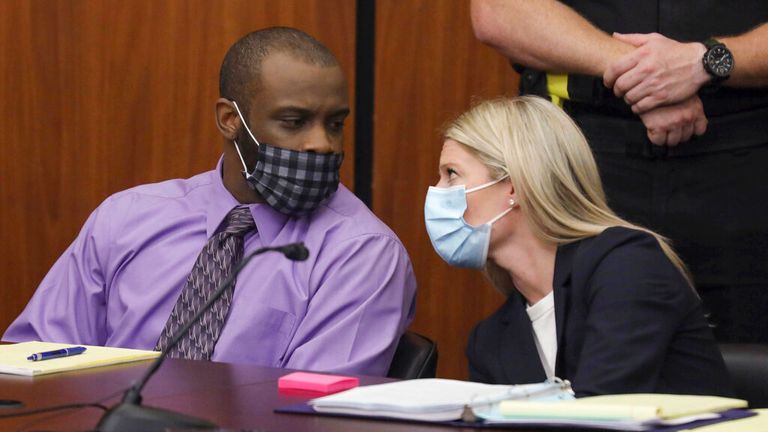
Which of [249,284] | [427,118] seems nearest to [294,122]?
[249,284]

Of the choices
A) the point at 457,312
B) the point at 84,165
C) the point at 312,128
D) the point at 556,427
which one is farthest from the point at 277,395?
the point at 84,165

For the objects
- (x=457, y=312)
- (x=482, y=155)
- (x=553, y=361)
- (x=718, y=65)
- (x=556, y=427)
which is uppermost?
(x=718, y=65)

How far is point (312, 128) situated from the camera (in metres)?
2.71

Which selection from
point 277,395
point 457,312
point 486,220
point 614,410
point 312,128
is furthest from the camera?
point 457,312

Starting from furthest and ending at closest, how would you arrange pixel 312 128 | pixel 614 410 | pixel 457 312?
pixel 457 312
pixel 312 128
pixel 614 410

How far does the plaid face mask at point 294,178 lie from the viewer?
2.66 meters

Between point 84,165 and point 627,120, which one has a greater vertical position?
point 627,120

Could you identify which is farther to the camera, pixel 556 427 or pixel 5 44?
pixel 5 44

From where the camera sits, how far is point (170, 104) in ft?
12.4

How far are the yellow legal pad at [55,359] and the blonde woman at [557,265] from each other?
0.67 meters

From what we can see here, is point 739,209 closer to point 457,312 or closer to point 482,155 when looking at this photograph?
point 482,155

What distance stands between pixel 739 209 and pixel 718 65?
1.05 feet

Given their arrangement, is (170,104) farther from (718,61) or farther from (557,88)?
(718,61)

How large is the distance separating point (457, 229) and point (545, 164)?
9.0 inches
